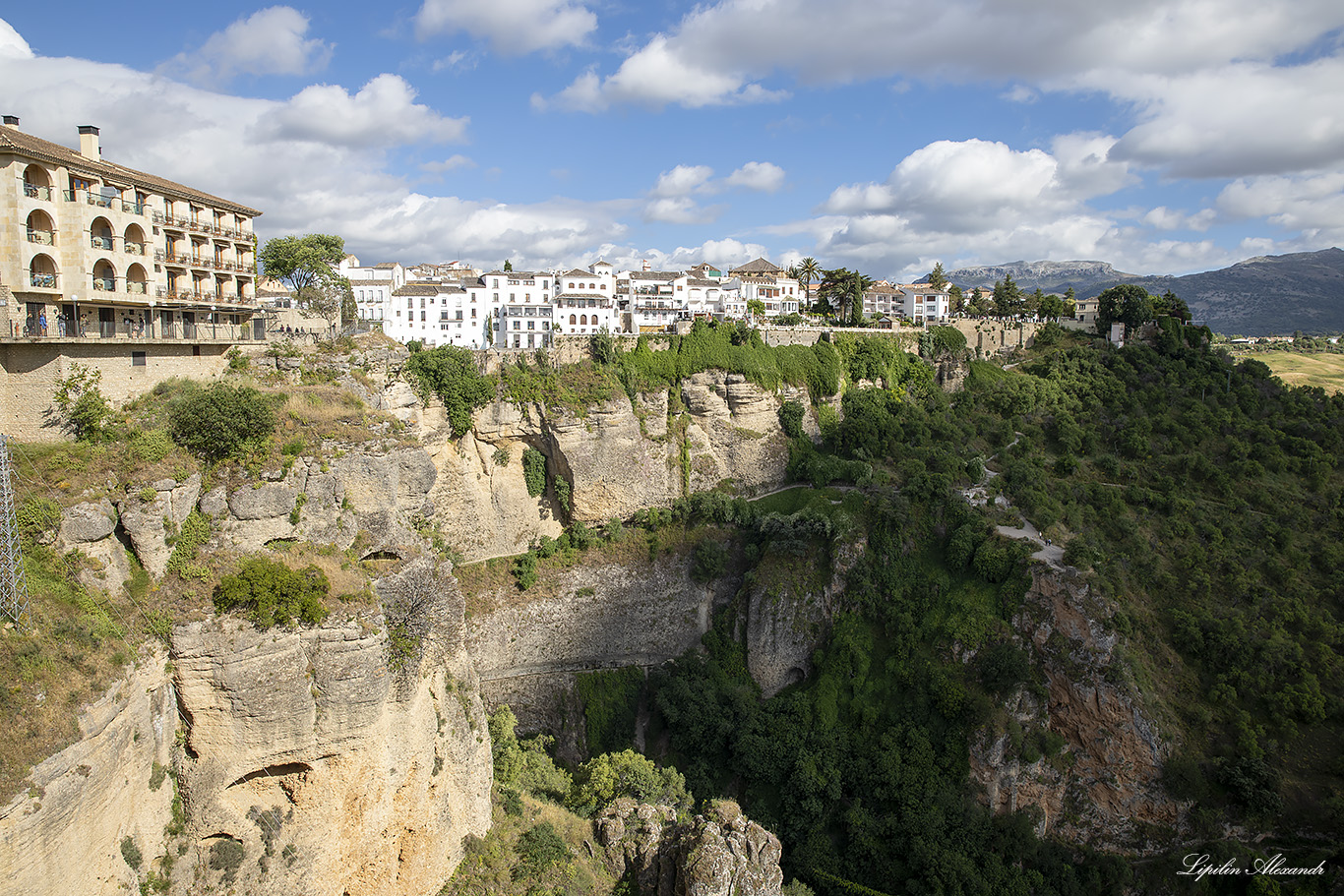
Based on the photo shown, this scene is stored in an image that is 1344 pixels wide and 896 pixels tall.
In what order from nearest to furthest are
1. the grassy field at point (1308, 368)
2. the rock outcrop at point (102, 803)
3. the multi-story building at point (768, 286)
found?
the rock outcrop at point (102, 803) < the grassy field at point (1308, 368) < the multi-story building at point (768, 286)

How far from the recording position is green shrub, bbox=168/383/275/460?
20516 millimetres

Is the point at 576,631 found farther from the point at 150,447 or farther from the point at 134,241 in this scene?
the point at 134,241

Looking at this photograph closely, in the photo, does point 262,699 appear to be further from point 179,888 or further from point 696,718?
point 696,718

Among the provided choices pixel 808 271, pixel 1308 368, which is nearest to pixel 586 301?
pixel 808 271

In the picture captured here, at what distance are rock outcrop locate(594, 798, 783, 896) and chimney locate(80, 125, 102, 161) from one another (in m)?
29.1

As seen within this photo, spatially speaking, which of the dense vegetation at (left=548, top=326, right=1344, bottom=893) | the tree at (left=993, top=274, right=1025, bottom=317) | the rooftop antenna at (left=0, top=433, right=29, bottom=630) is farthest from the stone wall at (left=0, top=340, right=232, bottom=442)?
the tree at (left=993, top=274, right=1025, bottom=317)

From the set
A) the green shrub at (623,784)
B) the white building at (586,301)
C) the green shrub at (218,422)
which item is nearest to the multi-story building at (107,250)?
the green shrub at (218,422)

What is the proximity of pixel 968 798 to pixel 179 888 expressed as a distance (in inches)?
1119

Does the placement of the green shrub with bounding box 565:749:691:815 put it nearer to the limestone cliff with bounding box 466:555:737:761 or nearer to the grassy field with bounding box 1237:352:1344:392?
the limestone cliff with bounding box 466:555:737:761

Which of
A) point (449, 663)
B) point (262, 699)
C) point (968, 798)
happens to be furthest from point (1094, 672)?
point (262, 699)

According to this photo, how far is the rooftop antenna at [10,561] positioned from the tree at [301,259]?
29750mm

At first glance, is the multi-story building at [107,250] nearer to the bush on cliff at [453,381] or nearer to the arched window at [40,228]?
the arched window at [40,228]

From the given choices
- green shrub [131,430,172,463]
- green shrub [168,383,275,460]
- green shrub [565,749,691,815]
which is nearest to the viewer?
green shrub [131,430,172,463]

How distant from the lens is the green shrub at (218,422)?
67.3 feet
